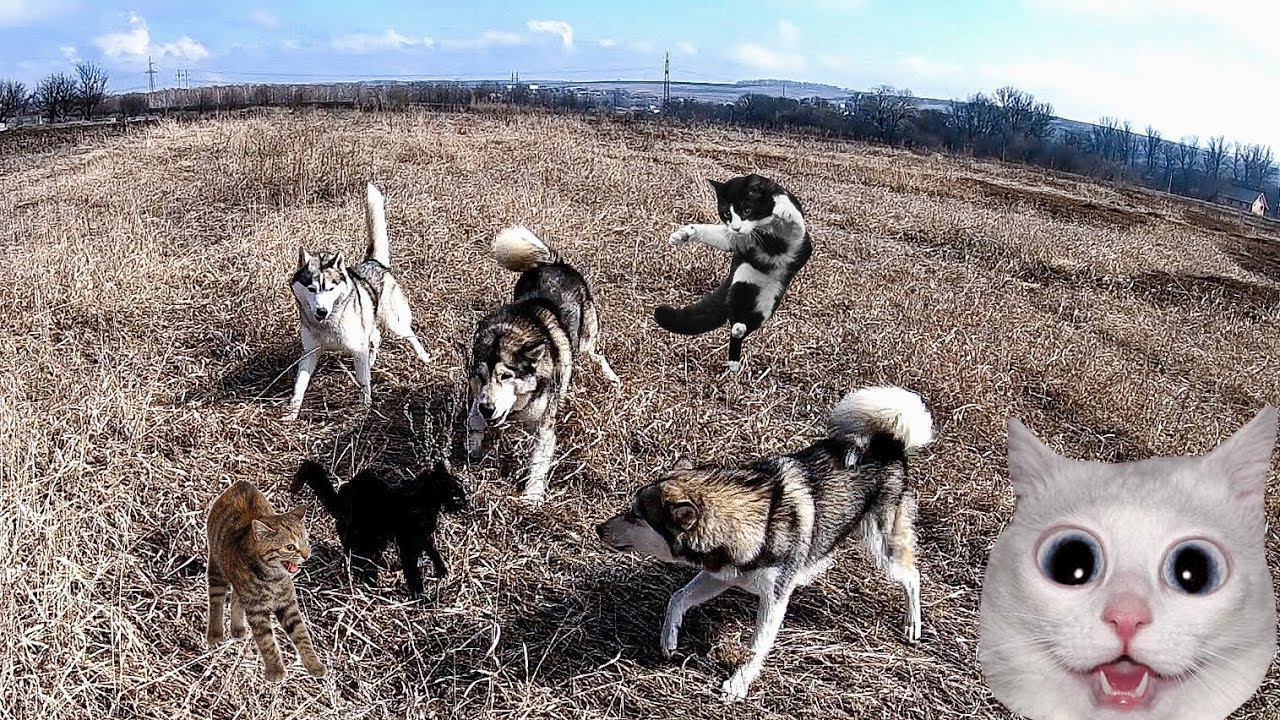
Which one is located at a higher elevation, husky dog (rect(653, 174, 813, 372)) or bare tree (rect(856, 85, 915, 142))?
bare tree (rect(856, 85, 915, 142))

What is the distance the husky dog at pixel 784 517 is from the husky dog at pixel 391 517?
85 centimetres

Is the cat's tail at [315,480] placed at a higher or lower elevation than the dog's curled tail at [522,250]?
lower

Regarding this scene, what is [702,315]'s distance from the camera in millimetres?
4391

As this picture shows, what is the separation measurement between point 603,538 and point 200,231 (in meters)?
8.54

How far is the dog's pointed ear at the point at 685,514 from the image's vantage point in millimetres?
2910

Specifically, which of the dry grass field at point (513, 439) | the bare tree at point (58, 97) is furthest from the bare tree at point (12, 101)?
the dry grass field at point (513, 439)

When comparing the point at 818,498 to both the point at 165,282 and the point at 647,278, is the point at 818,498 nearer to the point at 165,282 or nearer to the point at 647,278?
the point at 647,278

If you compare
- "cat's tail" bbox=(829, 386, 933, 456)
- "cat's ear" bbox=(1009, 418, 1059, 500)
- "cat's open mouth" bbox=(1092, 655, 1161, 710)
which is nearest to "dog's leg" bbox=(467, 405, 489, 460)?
"cat's tail" bbox=(829, 386, 933, 456)

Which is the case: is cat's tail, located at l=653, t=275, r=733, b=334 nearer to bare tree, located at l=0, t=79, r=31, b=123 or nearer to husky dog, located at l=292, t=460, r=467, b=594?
husky dog, located at l=292, t=460, r=467, b=594

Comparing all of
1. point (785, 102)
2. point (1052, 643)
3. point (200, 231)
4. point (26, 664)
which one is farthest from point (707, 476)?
point (785, 102)

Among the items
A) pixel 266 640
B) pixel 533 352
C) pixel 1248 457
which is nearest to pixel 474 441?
pixel 533 352

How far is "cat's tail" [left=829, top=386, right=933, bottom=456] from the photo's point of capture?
348 cm

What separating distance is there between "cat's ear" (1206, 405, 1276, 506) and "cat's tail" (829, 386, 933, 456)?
154 centimetres

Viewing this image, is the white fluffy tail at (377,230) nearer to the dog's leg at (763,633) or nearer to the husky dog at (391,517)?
the husky dog at (391,517)
